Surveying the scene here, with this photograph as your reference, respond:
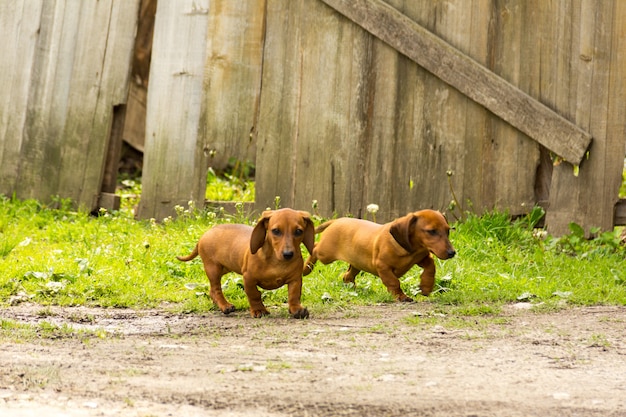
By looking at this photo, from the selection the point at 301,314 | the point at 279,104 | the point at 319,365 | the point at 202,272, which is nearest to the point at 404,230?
the point at 301,314

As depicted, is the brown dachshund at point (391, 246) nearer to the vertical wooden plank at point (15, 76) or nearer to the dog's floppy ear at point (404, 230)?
the dog's floppy ear at point (404, 230)

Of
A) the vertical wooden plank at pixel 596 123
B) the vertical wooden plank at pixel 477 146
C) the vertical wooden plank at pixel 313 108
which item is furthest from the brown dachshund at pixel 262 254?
the vertical wooden plank at pixel 596 123

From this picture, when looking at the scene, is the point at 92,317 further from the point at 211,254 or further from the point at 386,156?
the point at 386,156

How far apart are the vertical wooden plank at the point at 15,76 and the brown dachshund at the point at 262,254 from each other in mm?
3640

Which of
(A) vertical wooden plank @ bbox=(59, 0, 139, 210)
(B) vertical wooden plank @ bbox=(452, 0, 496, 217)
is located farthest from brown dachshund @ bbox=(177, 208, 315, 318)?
(A) vertical wooden plank @ bbox=(59, 0, 139, 210)

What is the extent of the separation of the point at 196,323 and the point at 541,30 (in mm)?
3837

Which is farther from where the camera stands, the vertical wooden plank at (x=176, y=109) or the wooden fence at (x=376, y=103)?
the vertical wooden plank at (x=176, y=109)

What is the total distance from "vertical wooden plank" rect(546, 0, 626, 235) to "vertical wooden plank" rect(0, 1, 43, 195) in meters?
4.50

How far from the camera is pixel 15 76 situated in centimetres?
901

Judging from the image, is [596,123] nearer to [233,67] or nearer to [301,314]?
[233,67]

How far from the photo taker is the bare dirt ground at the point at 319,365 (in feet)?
12.2

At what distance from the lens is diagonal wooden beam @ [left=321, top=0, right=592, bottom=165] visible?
7871mm

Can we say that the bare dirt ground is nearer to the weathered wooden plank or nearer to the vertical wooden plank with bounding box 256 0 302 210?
the vertical wooden plank with bounding box 256 0 302 210

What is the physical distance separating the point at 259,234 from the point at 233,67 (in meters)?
3.21
